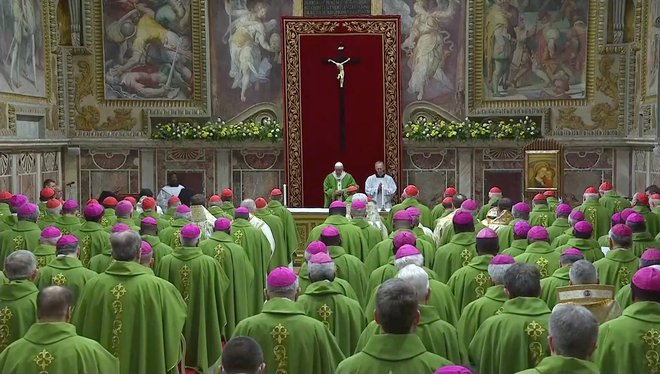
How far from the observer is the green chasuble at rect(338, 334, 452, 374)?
461 cm

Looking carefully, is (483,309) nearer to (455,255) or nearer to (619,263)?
(619,263)

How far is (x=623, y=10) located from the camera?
68.6 ft

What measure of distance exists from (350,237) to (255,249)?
65.7 inches

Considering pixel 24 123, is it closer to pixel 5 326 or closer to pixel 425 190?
pixel 425 190

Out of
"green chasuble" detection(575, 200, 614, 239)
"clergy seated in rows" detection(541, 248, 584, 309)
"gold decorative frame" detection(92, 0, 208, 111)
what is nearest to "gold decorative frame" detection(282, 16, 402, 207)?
A: "gold decorative frame" detection(92, 0, 208, 111)

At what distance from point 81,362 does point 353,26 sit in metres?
15.5

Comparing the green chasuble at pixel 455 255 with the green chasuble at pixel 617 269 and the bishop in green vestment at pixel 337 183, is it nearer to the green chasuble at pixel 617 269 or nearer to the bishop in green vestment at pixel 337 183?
the green chasuble at pixel 617 269

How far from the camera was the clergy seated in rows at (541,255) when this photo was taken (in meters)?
8.63

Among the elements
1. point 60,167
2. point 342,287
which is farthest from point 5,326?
point 60,167

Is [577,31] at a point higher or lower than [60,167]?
higher

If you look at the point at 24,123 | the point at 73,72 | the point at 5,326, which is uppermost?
the point at 73,72

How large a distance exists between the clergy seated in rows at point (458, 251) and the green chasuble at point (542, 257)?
2.05 feet

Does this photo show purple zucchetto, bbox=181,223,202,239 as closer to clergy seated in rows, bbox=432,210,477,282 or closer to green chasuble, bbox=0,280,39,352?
green chasuble, bbox=0,280,39,352

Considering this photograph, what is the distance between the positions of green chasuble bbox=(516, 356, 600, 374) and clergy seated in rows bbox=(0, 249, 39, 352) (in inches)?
173
